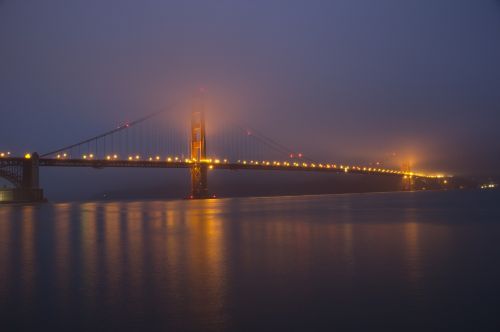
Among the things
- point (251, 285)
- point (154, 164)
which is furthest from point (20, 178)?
point (251, 285)

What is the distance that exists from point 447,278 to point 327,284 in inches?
69.9

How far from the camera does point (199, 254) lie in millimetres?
9438

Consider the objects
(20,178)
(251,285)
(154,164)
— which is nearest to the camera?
(251,285)

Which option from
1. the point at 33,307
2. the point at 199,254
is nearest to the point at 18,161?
the point at 199,254

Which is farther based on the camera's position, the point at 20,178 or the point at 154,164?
the point at 154,164

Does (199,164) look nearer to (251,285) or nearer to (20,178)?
(20,178)

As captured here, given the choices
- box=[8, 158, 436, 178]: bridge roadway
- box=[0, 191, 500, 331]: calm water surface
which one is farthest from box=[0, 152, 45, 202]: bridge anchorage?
box=[0, 191, 500, 331]: calm water surface

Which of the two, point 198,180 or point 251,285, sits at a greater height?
point 198,180

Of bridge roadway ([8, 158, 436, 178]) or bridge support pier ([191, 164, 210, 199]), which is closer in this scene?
bridge roadway ([8, 158, 436, 178])

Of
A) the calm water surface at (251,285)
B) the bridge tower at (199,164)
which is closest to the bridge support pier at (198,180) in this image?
the bridge tower at (199,164)

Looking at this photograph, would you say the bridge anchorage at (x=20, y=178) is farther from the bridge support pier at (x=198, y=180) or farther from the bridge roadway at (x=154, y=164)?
the bridge support pier at (x=198, y=180)

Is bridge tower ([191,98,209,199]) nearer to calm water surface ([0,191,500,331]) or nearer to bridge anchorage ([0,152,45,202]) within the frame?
bridge anchorage ([0,152,45,202])

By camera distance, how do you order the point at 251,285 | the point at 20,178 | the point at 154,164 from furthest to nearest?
the point at 154,164, the point at 20,178, the point at 251,285

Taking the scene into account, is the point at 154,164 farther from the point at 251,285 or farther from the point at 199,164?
the point at 251,285
